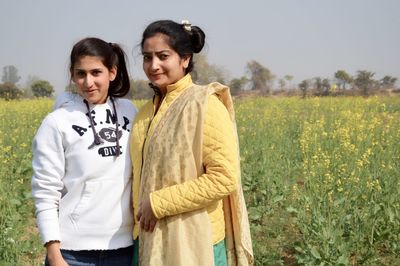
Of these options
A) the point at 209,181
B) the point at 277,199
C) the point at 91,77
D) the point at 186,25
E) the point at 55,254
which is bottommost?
the point at 277,199

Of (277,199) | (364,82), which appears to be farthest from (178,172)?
(364,82)

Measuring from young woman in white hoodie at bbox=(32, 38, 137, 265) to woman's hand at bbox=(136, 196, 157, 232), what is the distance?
0.31 ft

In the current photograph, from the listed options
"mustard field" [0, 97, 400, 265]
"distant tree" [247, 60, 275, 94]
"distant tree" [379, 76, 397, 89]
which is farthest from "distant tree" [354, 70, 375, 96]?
"mustard field" [0, 97, 400, 265]

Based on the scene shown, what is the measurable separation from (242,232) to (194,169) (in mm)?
365

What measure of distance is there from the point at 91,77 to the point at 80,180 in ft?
1.23

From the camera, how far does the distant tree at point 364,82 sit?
35.7 meters

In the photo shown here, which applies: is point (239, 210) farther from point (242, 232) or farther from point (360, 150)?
point (360, 150)

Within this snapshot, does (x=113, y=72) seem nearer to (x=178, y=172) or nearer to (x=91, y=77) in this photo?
(x=91, y=77)

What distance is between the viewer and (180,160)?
5.29ft

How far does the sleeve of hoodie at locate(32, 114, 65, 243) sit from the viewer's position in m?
1.57

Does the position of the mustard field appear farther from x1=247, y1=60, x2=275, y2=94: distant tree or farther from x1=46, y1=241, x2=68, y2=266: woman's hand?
x1=247, y1=60, x2=275, y2=94: distant tree

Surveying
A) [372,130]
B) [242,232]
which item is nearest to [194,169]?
[242,232]

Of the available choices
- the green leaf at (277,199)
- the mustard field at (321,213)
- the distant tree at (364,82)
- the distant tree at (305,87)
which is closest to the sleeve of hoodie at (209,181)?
the mustard field at (321,213)

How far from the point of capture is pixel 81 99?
172 centimetres
